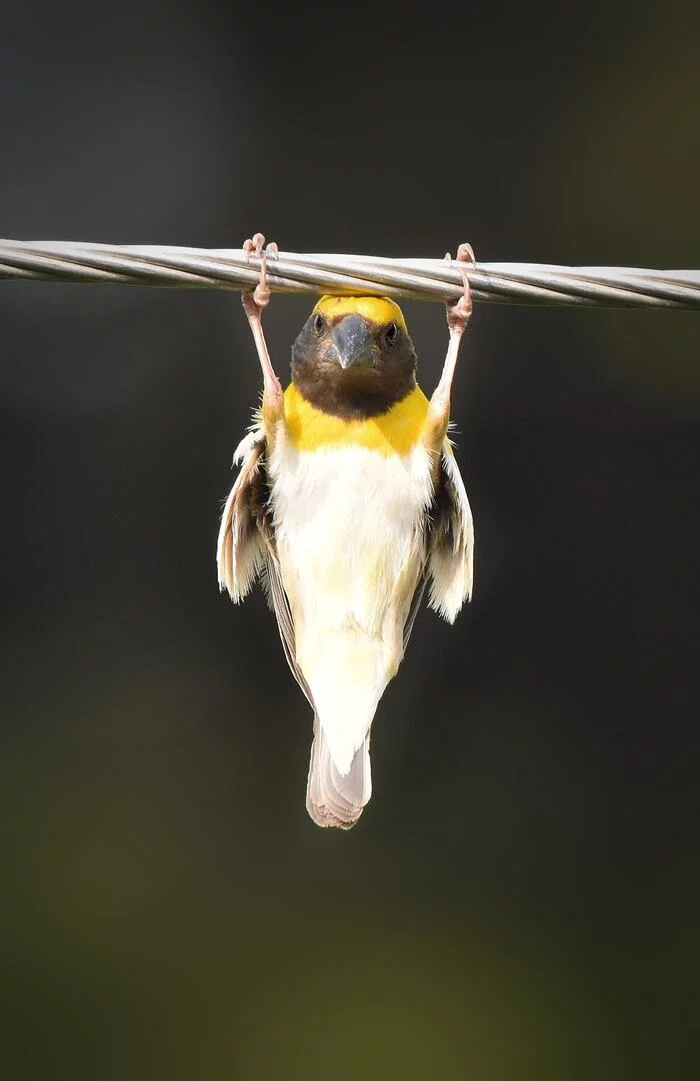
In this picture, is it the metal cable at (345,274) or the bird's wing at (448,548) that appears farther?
the bird's wing at (448,548)

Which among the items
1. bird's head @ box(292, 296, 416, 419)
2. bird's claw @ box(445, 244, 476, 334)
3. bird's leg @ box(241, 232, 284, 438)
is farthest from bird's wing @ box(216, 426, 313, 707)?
bird's claw @ box(445, 244, 476, 334)

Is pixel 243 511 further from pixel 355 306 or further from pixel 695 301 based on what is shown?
pixel 695 301

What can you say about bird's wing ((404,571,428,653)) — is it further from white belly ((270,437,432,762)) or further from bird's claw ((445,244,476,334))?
bird's claw ((445,244,476,334))

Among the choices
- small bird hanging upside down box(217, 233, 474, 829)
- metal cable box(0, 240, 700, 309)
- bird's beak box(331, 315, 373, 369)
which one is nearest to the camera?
metal cable box(0, 240, 700, 309)

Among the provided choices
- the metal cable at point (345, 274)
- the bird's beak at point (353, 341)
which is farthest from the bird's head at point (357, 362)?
the metal cable at point (345, 274)

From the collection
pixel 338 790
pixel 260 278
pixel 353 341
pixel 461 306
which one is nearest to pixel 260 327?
pixel 353 341

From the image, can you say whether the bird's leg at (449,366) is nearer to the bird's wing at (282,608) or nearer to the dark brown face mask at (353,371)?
the dark brown face mask at (353,371)

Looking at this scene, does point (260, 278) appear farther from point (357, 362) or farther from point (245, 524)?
point (245, 524)
